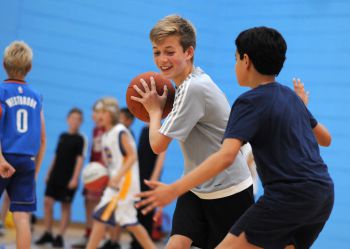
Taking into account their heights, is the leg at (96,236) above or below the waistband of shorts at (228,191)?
below

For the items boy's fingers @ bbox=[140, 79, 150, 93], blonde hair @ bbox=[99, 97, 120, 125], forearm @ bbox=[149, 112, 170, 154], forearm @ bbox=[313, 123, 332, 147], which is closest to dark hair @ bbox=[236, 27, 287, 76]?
forearm @ bbox=[313, 123, 332, 147]

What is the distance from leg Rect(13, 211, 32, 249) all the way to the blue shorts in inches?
2.0

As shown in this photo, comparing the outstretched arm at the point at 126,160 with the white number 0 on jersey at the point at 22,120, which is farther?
the outstretched arm at the point at 126,160

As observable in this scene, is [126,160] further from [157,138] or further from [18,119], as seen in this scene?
[157,138]

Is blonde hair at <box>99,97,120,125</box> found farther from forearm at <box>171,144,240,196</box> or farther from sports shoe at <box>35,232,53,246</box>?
forearm at <box>171,144,240,196</box>

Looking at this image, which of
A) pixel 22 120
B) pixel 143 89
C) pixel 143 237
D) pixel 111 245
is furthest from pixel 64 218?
pixel 143 89

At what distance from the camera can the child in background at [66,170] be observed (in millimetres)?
7656

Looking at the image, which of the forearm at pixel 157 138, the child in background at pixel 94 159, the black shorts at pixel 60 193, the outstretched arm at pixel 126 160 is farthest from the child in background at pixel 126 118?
the forearm at pixel 157 138

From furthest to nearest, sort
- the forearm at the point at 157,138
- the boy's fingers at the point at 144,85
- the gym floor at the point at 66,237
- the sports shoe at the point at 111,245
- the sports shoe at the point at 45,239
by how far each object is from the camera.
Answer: the sports shoe at the point at 45,239
the sports shoe at the point at 111,245
the gym floor at the point at 66,237
the boy's fingers at the point at 144,85
the forearm at the point at 157,138

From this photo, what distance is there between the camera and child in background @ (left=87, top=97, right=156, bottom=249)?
596 centimetres

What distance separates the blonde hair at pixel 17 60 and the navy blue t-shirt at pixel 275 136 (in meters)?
2.57

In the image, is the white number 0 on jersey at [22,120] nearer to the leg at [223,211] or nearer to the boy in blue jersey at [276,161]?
the leg at [223,211]

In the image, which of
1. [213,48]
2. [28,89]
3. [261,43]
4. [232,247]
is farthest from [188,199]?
[213,48]

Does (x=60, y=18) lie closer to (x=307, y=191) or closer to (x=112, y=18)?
(x=112, y=18)
